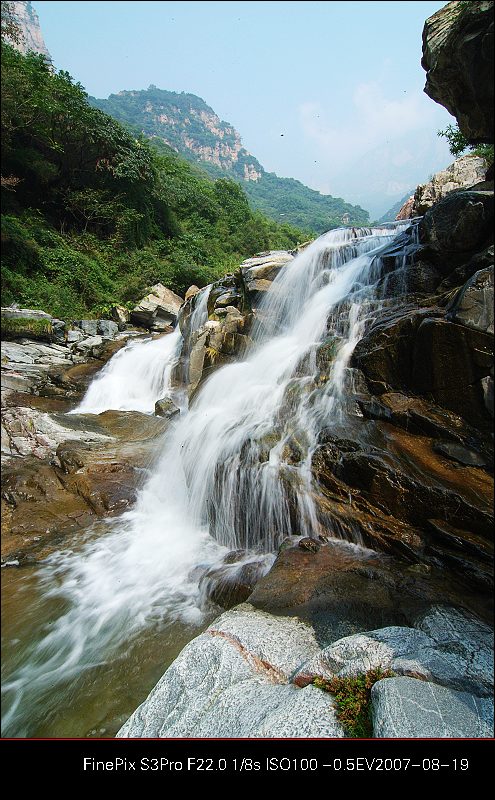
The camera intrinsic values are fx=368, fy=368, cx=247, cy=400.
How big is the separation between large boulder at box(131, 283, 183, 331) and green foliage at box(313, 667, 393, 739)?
16869mm

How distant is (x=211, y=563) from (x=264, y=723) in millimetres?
3032

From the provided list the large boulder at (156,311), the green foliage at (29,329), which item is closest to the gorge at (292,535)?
the green foliage at (29,329)

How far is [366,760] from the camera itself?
2.10 meters

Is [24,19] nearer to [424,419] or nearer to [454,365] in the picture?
[454,365]

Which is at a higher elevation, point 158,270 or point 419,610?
point 158,270

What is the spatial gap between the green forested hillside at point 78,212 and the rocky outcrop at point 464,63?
21.5 ft

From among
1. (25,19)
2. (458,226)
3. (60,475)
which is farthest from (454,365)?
(60,475)

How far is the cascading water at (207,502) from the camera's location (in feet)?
13.4

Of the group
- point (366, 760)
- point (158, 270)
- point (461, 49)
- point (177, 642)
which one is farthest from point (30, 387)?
point (158, 270)

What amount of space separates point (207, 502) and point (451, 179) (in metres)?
17.7

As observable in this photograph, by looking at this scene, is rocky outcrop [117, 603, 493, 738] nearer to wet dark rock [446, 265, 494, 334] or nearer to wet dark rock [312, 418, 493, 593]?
wet dark rock [312, 418, 493, 593]

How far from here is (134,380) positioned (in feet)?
43.4

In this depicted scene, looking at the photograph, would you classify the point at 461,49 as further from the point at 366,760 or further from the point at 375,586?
the point at 366,760

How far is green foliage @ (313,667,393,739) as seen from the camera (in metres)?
2.30
